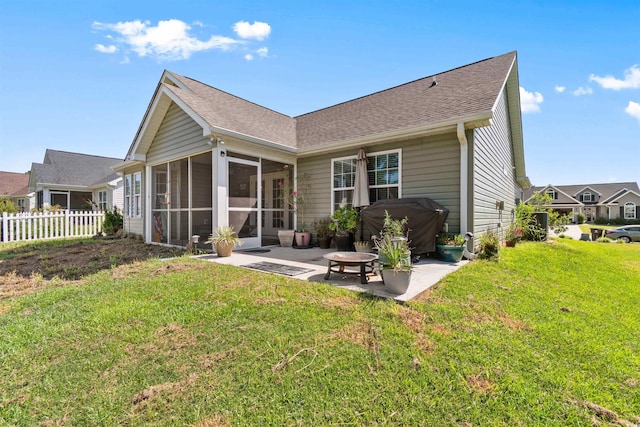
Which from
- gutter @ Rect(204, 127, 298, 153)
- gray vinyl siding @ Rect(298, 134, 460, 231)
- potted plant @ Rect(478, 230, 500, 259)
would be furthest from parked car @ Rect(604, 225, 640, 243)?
gutter @ Rect(204, 127, 298, 153)

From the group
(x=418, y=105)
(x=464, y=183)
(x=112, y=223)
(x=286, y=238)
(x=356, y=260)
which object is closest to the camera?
(x=356, y=260)

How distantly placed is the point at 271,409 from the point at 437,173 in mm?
6074

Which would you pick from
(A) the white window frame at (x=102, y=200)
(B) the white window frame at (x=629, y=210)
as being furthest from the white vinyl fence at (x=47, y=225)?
A: (B) the white window frame at (x=629, y=210)

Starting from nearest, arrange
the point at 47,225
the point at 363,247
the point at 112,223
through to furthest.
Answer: the point at 363,247
the point at 47,225
the point at 112,223

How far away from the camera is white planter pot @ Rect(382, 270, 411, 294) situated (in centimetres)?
358

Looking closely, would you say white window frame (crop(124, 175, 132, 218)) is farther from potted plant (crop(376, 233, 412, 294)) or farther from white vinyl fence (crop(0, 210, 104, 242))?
potted plant (crop(376, 233, 412, 294))

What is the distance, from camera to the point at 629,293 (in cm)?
482

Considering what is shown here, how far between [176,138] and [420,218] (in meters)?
7.31

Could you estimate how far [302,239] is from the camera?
8141 millimetres

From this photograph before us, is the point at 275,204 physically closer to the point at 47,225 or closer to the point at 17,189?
the point at 47,225

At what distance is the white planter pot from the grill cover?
235cm

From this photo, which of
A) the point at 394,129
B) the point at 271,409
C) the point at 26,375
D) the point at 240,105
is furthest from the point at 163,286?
the point at 240,105

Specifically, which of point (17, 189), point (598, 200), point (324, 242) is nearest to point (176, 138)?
point (324, 242)

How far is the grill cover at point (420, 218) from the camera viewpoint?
18.8 ft
